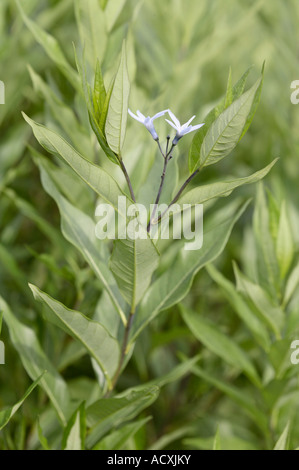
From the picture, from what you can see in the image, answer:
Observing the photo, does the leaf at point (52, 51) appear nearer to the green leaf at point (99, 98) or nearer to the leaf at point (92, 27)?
the leaf at point (92, 27)

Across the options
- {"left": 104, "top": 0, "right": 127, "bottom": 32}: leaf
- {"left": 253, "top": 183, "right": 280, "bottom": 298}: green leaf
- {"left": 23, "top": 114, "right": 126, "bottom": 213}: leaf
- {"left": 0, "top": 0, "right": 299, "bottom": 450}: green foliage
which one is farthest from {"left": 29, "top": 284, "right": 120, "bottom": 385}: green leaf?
{"left": 104, "top": 0, "right": 127, "bottom": 32}: leaf

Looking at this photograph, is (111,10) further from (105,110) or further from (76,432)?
(76,432)

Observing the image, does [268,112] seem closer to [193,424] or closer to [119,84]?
[193,424]

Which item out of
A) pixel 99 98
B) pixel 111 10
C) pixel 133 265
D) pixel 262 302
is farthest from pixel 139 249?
pixel 111 10

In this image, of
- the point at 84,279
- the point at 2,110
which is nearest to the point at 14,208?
the point at 2,110
